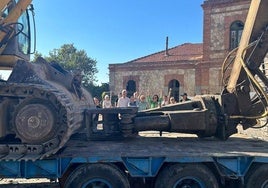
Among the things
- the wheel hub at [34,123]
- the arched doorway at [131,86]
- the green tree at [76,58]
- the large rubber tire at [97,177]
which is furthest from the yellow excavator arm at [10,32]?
the green tree at [76,58]

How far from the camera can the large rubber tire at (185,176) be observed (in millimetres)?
4934

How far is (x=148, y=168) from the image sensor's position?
493 centimetres

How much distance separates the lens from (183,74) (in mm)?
25891

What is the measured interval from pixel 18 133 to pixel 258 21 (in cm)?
462

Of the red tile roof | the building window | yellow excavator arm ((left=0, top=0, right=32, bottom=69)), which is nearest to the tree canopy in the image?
the red tile roof

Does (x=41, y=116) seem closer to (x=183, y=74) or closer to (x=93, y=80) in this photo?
(x=183, y=74)

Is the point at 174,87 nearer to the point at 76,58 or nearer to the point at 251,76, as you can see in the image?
the point at 251,76

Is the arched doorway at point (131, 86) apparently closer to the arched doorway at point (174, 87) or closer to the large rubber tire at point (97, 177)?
the arched doorway at point (174, 87)

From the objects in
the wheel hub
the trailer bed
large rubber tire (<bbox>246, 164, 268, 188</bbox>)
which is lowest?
large rubber tire (<bbox>246, 164, 268, 188</bbox>)

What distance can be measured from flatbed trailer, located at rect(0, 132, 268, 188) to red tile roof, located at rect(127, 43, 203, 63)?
21482 millimetres

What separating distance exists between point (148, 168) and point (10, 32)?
11.1 feet

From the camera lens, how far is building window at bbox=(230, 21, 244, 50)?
22.4 metres

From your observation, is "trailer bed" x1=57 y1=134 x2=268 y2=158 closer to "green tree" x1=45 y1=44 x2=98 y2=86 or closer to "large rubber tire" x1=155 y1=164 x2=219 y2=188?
"large rubber tire" x1=155 y1=164 x2=219 y2=188

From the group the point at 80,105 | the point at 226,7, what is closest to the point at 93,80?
the point at 226,7
